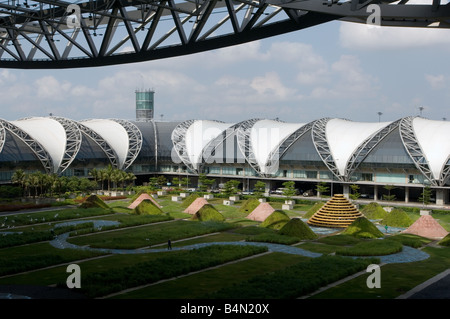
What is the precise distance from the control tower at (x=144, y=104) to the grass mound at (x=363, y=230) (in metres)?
94.4

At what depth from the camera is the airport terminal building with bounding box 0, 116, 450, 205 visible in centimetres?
7719

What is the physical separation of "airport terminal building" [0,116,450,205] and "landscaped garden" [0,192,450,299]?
17.1 m

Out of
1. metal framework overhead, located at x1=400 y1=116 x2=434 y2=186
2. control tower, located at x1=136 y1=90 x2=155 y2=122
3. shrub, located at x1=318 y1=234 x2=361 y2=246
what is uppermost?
control tower, located at x1=136 y1=90 x2=155 y2=122

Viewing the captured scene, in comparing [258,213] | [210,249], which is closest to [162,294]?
[210,249]

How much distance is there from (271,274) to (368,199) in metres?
50.8

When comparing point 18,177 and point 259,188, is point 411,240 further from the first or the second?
point 18,177

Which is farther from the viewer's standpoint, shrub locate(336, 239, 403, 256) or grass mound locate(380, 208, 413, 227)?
grass mound locate(380, 208, 413, 227)

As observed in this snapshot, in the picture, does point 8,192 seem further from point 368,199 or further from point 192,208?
point 368,199

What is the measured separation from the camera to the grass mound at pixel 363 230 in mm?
48453

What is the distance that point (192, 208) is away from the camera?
216 ft

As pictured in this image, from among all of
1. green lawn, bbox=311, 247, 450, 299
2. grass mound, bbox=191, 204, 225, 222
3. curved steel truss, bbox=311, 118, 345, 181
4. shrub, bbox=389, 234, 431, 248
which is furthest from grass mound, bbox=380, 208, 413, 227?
curved steel truss, bbox=311, 118, 345, 181

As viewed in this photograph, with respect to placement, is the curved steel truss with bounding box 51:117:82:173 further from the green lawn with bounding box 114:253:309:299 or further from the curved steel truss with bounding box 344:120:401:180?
the green lawn with bounding box 114:253:309:299

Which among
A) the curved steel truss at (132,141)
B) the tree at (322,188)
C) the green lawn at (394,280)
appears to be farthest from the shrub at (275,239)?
the curved steel truss at (132,141)

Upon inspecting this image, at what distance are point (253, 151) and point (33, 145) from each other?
31.9m
